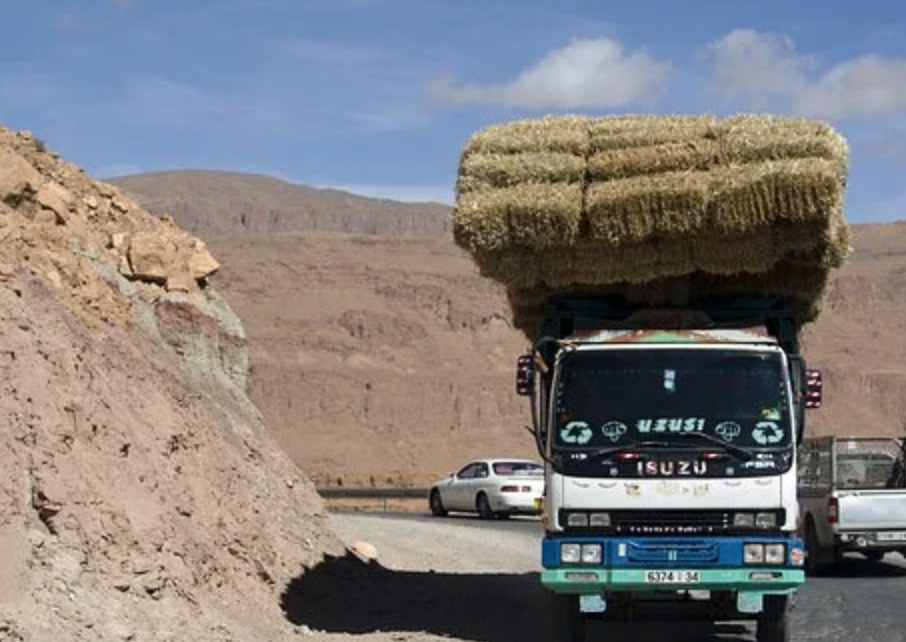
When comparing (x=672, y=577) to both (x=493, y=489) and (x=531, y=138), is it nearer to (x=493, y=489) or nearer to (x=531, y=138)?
(x=531, y=138)

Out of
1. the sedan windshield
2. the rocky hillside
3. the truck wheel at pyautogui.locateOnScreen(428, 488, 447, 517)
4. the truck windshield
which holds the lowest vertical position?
the truck wheel at pyautogui.locateOnScreen(428, 488, 447, 517)

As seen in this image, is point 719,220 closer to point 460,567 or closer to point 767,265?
point 767,265

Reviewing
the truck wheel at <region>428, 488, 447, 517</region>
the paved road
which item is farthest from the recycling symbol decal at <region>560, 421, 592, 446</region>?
the truck wheel at <region>428, 488, 447, 517</region>

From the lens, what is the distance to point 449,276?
111 meters

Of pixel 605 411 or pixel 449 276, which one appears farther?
pixel 449 276

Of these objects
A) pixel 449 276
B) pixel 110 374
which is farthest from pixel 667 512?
pixel 449 276

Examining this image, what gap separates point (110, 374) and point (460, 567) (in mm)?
7875

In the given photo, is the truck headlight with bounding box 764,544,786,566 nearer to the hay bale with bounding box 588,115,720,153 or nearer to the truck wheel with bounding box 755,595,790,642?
the truck wheel with bounding box 755,595,790,642

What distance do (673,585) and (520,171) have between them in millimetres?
4171

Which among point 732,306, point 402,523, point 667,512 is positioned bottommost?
point 402,523

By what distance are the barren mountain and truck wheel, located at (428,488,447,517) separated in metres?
30.6

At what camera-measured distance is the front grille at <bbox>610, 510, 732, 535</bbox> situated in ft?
39.8

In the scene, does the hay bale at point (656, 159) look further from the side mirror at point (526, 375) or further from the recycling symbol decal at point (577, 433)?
the recycling symbol decal at point (577, 433)

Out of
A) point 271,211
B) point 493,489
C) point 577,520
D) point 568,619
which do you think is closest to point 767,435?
point 577,520
